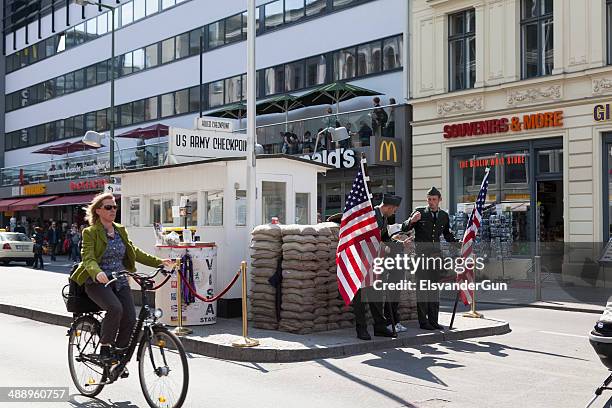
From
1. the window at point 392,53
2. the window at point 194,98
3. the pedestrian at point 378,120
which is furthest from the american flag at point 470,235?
the window at point 194,98

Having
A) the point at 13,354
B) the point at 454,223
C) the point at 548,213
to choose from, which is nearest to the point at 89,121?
the point at 454,223

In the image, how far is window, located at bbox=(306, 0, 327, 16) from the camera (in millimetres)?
29034

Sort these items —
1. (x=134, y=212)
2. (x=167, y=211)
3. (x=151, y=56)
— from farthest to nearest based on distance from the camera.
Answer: (x=151, y=56), (x=134, y=212), (x=167, y=211)

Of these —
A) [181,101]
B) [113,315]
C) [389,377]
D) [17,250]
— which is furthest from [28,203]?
[113,315]

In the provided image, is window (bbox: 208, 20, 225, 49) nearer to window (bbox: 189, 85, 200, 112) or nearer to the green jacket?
window (bbox: 189, 85, 200, 112)

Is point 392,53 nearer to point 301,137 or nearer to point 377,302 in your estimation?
point 301,137

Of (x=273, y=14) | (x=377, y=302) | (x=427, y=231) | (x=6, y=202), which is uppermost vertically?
(x=273, y=14)

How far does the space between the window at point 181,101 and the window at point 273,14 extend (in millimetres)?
6938

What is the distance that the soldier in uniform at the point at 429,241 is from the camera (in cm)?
1075

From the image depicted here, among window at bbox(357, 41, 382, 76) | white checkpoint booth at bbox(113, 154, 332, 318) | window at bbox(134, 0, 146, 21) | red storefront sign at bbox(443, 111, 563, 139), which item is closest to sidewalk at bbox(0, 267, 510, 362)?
white checkpoint booth at bbox(113, 154, 332, 318)

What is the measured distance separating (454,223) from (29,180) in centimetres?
2932

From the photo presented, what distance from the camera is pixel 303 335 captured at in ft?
33.3

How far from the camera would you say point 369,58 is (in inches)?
1062

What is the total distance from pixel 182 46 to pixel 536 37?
69.1 ft
